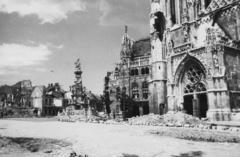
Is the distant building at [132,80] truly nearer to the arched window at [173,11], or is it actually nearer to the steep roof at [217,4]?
the arched window at [173,11]

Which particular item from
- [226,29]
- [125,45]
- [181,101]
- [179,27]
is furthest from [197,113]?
[125,45]

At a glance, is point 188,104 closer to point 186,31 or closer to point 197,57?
point 197,57

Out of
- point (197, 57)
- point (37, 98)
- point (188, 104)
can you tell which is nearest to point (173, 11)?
point (197, 57)

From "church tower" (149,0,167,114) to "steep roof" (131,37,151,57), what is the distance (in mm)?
14332

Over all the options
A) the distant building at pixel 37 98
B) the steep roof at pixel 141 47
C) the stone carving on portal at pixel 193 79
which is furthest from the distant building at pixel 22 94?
the stone carving on portal at pixel 193 79

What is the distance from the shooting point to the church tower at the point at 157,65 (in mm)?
34094

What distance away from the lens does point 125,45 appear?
Result: 5119 centimetres

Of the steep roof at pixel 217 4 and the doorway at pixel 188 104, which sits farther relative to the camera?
the steep roof at pixel 217 4

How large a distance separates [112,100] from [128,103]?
717 cm

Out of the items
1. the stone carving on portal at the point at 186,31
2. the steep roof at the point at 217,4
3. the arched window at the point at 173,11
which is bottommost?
the stone carving on portal at the point at 186,31

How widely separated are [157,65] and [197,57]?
1092 centimetres

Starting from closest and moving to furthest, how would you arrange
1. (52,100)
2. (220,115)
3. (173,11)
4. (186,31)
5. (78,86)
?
(220,115)
(186,31)
(173,11)
(78,86)
(52,100)

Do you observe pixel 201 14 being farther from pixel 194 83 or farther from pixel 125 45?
pixel 125 45

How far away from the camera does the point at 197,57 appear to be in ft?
80.0
